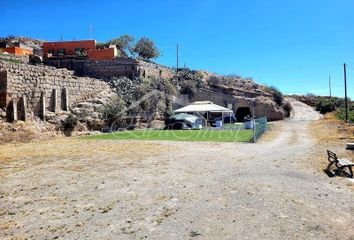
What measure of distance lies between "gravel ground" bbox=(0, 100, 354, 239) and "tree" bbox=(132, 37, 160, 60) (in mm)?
39920

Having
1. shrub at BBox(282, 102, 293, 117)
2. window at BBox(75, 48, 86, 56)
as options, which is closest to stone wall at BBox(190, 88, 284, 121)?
shrub at BBox(282, 102, 293, 117)

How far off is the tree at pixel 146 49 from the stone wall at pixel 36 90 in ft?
75.1

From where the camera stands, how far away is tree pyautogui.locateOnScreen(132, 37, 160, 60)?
52.5 metres

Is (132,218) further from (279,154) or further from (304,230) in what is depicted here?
(279,154)

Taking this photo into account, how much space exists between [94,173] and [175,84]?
102ft

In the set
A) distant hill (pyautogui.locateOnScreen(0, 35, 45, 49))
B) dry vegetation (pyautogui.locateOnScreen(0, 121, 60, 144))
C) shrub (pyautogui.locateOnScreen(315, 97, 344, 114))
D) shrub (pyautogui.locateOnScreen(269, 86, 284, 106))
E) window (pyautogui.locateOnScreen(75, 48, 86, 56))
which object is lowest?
dry vegetation (pyautogui.locateOnScreen(0, 121, 60, 144))

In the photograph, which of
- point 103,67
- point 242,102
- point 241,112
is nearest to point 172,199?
point 103,67

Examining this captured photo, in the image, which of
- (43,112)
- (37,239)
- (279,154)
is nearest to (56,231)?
(37,239)

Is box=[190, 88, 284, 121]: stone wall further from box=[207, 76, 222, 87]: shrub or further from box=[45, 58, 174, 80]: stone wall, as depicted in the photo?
box=[45, 58, 174, 80]: stone wall

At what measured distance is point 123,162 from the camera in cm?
1333

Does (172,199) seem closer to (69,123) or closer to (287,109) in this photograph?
(69,123)

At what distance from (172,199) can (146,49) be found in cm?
4627

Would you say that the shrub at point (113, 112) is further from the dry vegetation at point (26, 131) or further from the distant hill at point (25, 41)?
the distant hill at point (25, 41)

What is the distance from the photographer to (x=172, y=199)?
26.8ft
